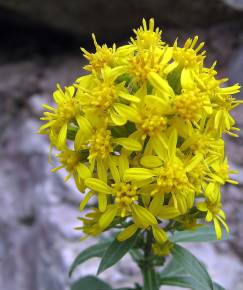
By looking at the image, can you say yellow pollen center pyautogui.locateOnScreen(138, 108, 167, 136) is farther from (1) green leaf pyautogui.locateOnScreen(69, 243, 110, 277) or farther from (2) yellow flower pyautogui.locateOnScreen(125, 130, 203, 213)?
(1) green leaf pyautogui.locateOnScreen(69, 243, 110, 277)

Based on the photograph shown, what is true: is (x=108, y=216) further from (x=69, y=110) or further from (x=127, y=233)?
(x=69, y=110)

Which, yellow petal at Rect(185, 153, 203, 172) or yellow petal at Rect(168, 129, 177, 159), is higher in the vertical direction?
yellow petal at Rect(168, 129, 177, 159)

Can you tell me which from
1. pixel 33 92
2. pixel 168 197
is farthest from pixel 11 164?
pixel 168 197

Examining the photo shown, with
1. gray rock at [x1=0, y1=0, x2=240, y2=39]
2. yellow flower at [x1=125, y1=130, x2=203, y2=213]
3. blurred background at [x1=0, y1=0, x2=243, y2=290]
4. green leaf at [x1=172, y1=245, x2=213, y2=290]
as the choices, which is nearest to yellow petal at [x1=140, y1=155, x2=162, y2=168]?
yellow flower at [x1=125, y1=130, x2=203, y2=213]

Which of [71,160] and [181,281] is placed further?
[181,281]

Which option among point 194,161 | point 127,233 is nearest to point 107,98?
point 194,161

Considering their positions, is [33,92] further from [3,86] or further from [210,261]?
[210,261]
